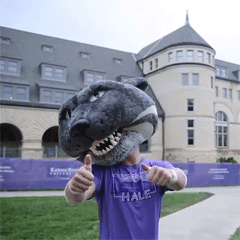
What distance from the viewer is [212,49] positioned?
25.9 meters

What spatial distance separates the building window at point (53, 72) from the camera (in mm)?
23438

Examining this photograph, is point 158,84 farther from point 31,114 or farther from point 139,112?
point 139,112

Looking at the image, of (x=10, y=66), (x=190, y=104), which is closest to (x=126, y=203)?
(x=10, y=66)

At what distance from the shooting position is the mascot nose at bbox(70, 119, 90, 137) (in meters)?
2.77

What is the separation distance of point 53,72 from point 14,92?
4.01 metres

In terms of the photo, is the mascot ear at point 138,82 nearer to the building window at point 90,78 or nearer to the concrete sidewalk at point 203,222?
the concrete sidewalk at point 203,222

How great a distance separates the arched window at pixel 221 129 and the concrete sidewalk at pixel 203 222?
2053cm

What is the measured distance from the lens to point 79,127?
2.79 metres

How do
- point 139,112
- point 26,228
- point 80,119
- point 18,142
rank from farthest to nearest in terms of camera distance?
point 18,142, point 26,228, point 139,112, point 80,119

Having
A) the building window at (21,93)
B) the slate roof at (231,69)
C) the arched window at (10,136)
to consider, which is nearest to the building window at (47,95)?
the building window at (21,93)

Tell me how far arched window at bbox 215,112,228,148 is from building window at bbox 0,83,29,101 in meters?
19.3

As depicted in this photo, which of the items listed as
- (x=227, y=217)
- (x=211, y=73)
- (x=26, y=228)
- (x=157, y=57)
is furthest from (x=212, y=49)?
(x=26, y=228)

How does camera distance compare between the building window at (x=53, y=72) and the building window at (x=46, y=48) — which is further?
the building window at (x=46, y=48)

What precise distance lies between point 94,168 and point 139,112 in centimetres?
75
